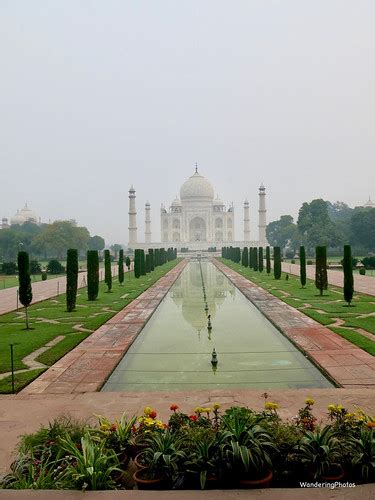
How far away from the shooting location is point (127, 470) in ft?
9.73

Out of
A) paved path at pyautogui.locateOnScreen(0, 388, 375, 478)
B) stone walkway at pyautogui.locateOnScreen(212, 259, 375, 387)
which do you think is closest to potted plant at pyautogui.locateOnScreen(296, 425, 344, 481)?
paved path at pyautogui.locateOnScreen(0, 388, 375, 478)

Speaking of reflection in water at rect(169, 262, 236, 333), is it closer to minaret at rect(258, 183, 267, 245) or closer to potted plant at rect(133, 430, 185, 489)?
potted plant at rect(133, 430, 185, 489)

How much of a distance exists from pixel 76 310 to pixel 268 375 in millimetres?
6621

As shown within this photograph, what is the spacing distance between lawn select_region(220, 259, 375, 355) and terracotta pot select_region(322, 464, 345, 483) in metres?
3.91

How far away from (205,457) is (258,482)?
0.32 meters

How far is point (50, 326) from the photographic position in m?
8.98

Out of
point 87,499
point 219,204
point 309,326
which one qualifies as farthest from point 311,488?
point 219,204

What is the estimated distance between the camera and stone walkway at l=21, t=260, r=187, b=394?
16.9ft

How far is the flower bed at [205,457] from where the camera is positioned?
2.61 m

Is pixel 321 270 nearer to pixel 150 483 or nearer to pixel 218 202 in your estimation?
pixel 150 483

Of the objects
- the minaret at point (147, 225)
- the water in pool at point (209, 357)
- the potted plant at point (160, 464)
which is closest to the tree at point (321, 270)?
the water in pool at point (209, 357)

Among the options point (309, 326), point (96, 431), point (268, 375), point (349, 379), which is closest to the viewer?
point (96, 431)

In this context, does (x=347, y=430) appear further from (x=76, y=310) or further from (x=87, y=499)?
(x=76, y=310)

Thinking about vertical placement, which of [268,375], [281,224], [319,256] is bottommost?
[268,375]
